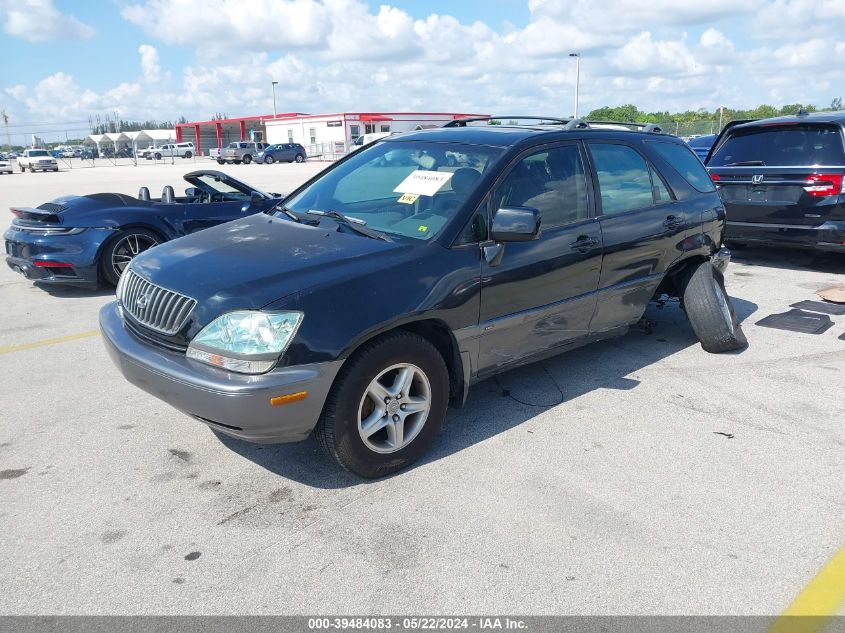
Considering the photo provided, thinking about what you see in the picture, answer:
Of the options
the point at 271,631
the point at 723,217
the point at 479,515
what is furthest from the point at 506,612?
the point at 723,217

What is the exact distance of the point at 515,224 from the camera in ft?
12.0

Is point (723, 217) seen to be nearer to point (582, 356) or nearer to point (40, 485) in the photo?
point (582, 356)

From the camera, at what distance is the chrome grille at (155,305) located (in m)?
3.27

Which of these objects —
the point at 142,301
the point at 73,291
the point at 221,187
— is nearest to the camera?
the point at 142,301

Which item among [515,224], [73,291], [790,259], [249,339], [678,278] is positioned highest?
[515,224]

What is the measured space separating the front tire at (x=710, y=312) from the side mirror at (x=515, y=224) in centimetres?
225

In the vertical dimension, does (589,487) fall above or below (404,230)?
below

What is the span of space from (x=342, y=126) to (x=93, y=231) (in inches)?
2334

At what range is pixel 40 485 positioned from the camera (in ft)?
11.3

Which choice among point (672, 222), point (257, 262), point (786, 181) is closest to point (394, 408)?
point (257, 262)

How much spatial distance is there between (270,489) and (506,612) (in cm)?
140

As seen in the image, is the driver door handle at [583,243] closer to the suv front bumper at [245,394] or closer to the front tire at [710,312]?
the front tire at [710,312]

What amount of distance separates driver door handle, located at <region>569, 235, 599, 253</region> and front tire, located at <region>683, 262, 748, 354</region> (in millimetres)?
1399

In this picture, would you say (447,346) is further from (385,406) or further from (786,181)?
(786,181)
